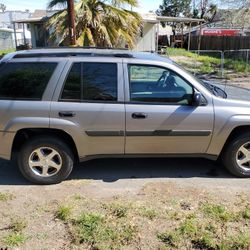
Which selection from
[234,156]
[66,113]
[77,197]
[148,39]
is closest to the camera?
[77,197]

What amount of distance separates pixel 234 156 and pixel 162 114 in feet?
3.77

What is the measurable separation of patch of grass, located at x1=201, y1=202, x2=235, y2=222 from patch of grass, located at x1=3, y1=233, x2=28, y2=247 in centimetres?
189

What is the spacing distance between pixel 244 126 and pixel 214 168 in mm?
858

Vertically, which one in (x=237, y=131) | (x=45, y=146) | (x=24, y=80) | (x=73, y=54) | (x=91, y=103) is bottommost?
(x=45, y=146)

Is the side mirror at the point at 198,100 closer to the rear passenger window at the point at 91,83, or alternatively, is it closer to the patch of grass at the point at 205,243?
the rear passenger window at the point at 91,83

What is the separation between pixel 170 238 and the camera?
3.55 meters

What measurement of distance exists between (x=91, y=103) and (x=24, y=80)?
89 centimetres

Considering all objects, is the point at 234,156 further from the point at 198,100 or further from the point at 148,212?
the point at 148,212

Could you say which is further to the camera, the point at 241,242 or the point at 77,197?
the point at 77,197

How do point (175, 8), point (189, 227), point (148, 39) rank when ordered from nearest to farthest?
point (189, 227) < point (148, 39) < point (175, 8)

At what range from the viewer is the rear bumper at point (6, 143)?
4711 mm

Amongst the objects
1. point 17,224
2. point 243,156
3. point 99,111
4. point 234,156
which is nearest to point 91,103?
point 99,111

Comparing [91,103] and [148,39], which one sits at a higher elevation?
[91,103]

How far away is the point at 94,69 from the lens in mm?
4781
